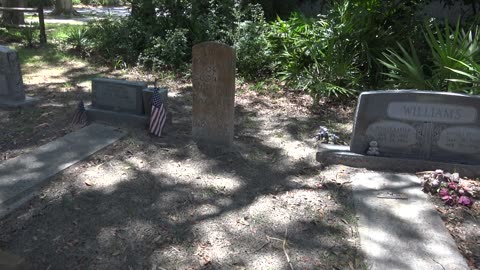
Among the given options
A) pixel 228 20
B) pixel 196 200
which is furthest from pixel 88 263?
pixel 228 20

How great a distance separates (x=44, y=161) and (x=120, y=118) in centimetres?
129

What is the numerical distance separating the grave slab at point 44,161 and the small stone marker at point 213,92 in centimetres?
101

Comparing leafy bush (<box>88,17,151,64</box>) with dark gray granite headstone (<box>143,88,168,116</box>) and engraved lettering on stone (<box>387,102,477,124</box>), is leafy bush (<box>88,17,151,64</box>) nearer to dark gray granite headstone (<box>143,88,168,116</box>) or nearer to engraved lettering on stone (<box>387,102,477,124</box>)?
dark gray granite headstone (<box>143,88,168,116</box>)

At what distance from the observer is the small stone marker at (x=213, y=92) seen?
16.0 ft

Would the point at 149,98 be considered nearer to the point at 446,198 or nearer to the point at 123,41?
the point at 446,198

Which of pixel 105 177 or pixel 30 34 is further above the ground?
pixel 30 34

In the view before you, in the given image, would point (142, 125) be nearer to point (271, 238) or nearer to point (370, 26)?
point (271, 238)

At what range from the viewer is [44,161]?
462 cm

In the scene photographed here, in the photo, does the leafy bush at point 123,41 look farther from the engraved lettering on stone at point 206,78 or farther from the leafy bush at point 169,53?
the engraved lettering on stone at point 206,78

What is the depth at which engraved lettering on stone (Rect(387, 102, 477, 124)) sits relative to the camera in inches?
179

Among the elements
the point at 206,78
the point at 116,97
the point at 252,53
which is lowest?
the point at 116,97

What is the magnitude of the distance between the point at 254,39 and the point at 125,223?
226 inches

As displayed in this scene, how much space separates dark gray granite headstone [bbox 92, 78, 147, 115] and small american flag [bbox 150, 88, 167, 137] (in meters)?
0.34

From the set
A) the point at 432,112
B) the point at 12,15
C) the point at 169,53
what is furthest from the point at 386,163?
the point at 12,15
